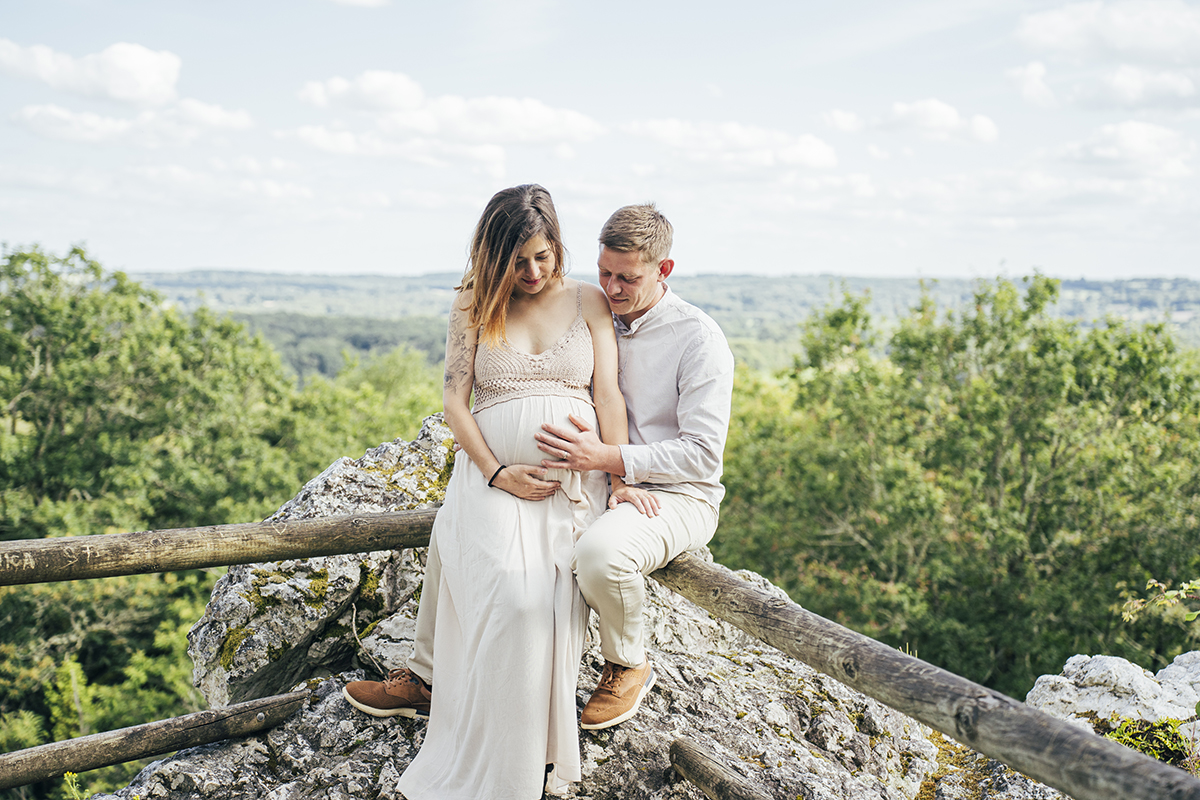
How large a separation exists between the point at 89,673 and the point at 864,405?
2115cm

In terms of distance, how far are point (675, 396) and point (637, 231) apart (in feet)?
2.67

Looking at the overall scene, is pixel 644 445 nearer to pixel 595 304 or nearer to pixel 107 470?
pixel 595 304

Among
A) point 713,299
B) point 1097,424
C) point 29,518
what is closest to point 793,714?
point 1097,424

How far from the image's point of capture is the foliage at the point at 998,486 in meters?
15.9

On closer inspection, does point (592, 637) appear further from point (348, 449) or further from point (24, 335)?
point (348, 449)

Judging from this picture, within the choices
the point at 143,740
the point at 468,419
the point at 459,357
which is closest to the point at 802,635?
the point at 468,419

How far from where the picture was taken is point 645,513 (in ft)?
11.4

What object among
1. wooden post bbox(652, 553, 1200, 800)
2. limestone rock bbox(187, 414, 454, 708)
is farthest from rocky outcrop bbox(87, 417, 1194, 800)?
wooden post bbox(652, 553, 1200, 800)

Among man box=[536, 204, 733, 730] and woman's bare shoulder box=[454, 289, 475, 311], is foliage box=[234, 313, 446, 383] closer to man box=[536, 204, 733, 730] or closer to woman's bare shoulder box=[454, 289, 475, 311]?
woman's bare shoulder box=[454, 289, 475, 311]

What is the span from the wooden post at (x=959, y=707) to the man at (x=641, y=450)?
34 centimetres

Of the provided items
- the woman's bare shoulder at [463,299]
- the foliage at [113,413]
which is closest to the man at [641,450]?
the woman's bare shoulder at [463,299]

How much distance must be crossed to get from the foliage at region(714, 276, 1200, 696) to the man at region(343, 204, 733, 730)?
14418 mm

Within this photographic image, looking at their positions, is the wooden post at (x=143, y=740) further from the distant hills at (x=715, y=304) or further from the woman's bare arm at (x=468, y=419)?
the distant hills at (x=715, y=304)

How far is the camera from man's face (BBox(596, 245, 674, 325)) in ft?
12.0
